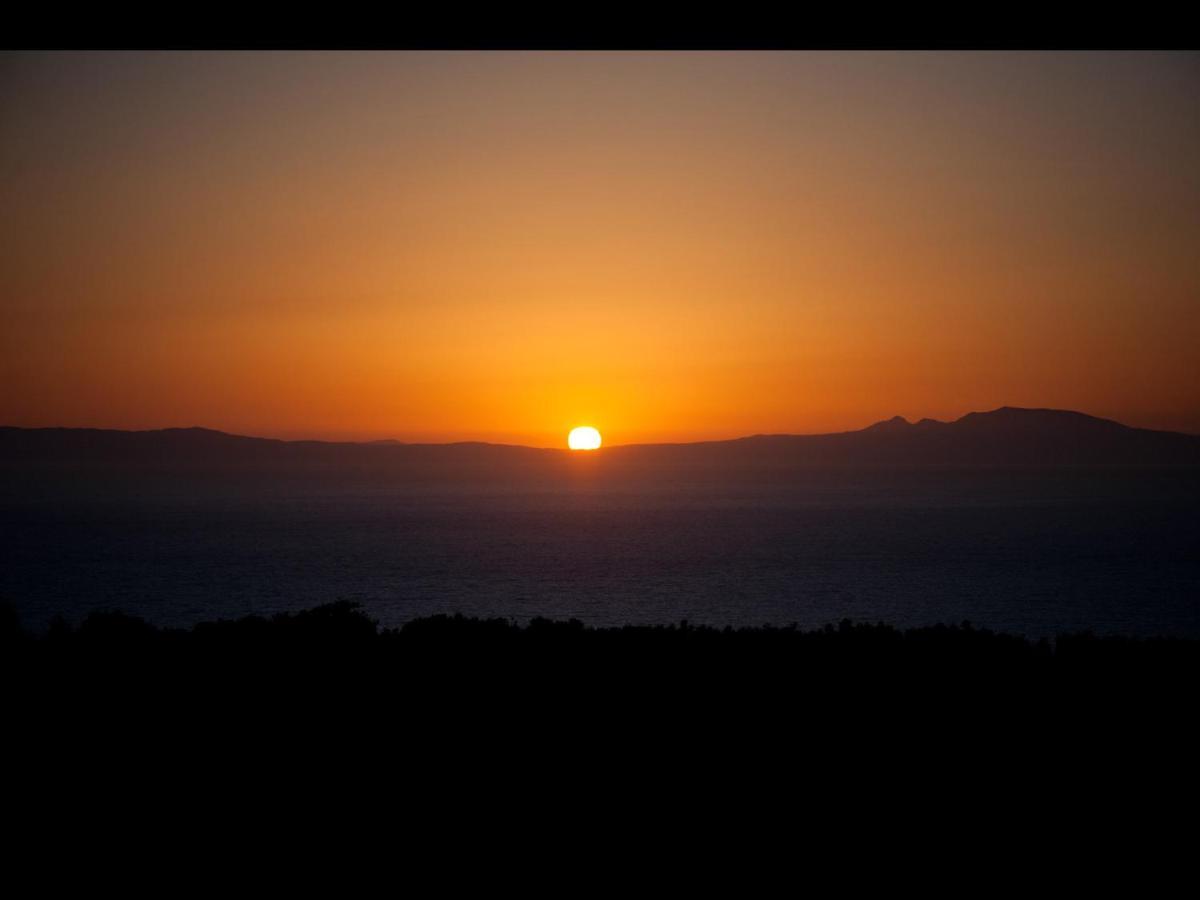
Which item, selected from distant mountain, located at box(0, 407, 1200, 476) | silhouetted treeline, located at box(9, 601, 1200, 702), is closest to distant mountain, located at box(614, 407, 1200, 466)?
distant mountain, located at box(0, 407, 1200, 476)

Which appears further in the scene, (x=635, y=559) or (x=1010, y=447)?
(x=1010, y=447)

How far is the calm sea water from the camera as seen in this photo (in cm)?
3728

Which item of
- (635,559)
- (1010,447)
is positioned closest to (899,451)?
(1010,447)

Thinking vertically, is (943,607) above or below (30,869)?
below

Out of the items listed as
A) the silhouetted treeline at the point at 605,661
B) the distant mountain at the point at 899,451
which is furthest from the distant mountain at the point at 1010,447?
the silhouetted treeline at the point at 605,661

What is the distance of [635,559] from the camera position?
5319 centimetres

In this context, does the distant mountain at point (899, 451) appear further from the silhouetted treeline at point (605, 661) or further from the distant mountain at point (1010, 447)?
the silhouetted treeline at point (605, 661)

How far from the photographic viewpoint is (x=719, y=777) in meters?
3.31

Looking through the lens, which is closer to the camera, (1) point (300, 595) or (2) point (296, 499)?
(1) point (300, 595)

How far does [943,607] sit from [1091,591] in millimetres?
10495

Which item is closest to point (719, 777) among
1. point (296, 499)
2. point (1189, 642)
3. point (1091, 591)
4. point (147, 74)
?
point (1189, 642)

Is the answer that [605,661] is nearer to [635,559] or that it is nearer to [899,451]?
[635,559]
